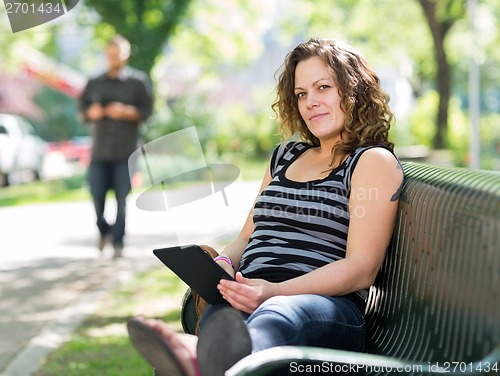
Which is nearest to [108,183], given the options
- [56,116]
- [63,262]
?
[63,262]

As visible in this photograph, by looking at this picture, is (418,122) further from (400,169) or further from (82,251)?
(400,169)

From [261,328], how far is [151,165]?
3.70 ft

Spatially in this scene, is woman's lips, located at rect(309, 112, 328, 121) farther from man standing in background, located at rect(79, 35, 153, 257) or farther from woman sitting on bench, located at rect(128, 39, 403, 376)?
man standing in background, located at rect(79, 35, 153, 257)

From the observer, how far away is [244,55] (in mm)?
29141

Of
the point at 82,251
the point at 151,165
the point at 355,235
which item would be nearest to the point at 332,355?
the point at 355,235

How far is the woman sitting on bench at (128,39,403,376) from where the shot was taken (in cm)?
252

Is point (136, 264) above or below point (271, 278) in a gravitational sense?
below

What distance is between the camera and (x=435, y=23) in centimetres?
1936

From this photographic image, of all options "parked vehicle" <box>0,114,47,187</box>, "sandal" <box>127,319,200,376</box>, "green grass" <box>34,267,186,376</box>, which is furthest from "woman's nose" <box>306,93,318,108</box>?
"parked vehicle" <box>0,114,47,187</box>

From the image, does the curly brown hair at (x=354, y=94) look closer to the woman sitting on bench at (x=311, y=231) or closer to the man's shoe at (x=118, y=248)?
the woman sitting on bench at (x=311, y=231)

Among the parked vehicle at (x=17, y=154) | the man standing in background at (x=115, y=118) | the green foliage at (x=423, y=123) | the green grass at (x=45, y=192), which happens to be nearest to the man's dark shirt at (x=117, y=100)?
the man standing in background at (x=115, y=118)

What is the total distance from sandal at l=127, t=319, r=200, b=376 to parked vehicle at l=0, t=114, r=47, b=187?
68.0ft

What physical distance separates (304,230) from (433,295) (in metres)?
0.56

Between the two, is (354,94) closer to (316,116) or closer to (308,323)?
(316,116)
